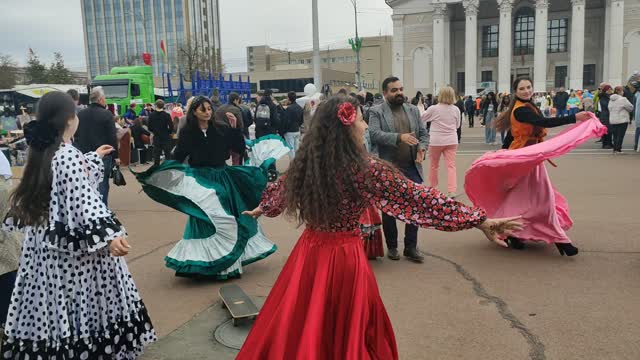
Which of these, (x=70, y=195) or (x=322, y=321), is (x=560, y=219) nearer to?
(x=322, y=321)

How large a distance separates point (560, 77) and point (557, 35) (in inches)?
181

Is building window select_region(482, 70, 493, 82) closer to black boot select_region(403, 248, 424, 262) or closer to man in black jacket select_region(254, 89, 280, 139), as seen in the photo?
man in black jacket select_region(254, 89, 280, 139)

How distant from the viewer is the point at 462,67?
63.3 m

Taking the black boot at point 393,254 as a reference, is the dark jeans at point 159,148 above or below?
above

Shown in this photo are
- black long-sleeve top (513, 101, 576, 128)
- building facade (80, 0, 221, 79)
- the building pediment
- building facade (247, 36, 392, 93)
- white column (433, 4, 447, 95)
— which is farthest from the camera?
building facade (80, 0, 221, 79)

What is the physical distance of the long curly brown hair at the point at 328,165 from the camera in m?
2.76

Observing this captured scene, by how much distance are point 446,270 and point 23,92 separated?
36.6 meters

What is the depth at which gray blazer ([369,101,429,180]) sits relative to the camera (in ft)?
18.6

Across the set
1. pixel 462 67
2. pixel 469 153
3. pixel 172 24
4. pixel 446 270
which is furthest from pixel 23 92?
pixel 172 24

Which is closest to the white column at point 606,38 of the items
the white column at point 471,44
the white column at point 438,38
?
the white column at point 471,44

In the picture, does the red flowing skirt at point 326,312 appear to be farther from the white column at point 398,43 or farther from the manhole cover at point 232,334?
the white column at point 398,43

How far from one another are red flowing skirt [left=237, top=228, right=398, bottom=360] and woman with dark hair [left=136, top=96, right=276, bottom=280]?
7.79 feet

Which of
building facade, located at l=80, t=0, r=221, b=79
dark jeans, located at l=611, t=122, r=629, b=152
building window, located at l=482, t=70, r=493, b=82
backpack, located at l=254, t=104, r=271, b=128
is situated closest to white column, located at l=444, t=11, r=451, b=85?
building window, located at l=482, t=70, r=493, b=82

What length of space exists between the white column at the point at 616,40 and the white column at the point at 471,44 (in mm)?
12726
